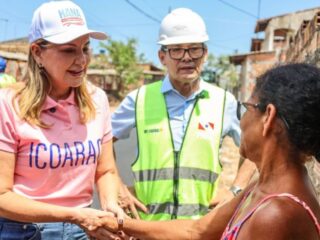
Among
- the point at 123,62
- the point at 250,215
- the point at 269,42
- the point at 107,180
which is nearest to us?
A: the point at 250,215

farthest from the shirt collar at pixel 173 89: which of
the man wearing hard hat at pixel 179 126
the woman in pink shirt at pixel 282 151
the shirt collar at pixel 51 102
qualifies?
the woman in pink shirt at pixel 282 151

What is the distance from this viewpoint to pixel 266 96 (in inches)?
69.6

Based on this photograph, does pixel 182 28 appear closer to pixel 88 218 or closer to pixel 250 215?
pixel 88 218

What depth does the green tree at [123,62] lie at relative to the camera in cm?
3722

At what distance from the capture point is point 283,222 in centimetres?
156

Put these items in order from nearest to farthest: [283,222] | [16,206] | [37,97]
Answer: [283,222], [16,206], [37,97]

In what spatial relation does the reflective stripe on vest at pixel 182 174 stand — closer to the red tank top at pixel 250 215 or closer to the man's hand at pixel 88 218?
the man's hand at pixel 88 218

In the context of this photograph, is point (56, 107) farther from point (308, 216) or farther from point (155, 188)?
point (308, 216)

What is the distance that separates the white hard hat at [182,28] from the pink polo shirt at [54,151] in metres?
0.87

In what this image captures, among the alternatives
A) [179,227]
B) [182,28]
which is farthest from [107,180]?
[182,28]

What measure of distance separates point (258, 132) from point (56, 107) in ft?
3.76

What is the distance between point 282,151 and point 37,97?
128 centimetres

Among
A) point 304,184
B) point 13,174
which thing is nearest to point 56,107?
point 13,174

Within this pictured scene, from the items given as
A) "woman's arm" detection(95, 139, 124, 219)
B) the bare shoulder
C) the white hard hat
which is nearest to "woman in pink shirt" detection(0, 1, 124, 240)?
"woman's arm" detection(95, 139, 124, 219)
